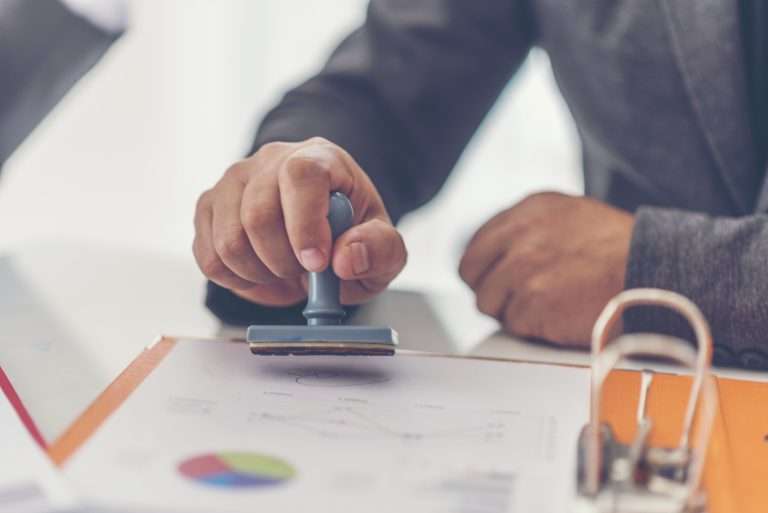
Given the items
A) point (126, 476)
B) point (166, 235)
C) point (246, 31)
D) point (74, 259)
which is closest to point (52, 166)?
point (166, 235)

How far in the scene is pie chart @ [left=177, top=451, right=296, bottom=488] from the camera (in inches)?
14.0

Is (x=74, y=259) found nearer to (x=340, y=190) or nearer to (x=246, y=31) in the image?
(x=340, y=190)

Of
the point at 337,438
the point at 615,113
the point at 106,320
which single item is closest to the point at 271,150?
the point at 106,320

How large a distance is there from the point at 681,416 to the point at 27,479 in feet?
0.87

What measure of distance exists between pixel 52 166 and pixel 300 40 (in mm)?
517

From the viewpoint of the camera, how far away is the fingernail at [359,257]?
0.54 m

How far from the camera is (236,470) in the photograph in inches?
14.4

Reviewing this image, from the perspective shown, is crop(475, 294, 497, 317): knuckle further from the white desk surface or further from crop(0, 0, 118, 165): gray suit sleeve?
crop(0, 0, 118, 165): gray suit sleeve

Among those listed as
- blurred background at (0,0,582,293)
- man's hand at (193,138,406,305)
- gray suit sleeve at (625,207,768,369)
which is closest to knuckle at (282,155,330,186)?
man's hand at (193,138,406,305)

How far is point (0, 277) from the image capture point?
0.76 metres

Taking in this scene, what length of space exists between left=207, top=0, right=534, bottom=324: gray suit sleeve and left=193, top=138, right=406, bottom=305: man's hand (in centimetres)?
20

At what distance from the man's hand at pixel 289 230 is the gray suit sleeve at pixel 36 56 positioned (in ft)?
0.43

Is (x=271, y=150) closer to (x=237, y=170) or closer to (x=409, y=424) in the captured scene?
(x=237, y=170)

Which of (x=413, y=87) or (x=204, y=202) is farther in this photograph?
(x=413, y=87)
